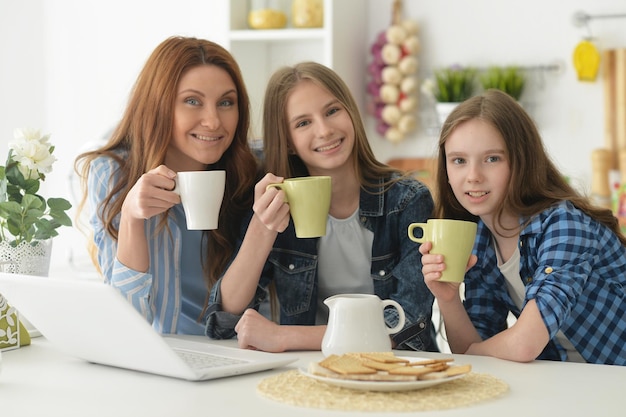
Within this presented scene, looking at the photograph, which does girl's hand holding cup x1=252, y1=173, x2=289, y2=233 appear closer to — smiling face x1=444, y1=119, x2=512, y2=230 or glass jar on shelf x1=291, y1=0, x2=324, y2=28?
smiling face x1=444, y1=119, x2=512, y2=230

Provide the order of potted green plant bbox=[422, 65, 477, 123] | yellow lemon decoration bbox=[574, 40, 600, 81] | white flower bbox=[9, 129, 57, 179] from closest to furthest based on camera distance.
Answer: white flower bbox=[9, 129, 57, 179]
yellow lemon decoration bbox=[574, 40, 600, 81]
potted green plant bbox=[422, 65, 477, 123]

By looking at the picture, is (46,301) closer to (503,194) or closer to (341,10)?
(503,194)

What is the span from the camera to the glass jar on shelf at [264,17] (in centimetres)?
310

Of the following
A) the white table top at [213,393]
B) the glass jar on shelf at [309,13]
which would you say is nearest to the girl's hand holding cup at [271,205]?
the white table top at [213,393]

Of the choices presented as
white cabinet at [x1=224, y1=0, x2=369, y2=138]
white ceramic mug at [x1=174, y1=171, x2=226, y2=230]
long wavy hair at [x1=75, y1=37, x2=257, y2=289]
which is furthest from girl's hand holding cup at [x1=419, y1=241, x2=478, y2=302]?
white cabinet at [x1=224, y1=0, x2=369, y2=138]

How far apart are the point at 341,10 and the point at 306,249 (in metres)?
1.60

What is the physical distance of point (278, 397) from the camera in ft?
3.49

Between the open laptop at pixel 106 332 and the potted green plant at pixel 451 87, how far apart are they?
200 cm

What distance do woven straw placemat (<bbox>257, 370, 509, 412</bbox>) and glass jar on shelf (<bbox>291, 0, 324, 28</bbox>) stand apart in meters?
2.11

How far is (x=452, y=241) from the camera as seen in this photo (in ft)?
4.31

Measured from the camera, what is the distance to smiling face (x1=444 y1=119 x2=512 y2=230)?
157 cm

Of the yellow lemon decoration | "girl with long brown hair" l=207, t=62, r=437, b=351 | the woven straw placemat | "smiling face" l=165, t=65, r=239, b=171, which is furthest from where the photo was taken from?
the yellow lemon decoration

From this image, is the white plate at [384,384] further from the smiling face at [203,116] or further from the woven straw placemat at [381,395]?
the smiling face at [203,116]

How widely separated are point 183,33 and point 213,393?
7.57ft
